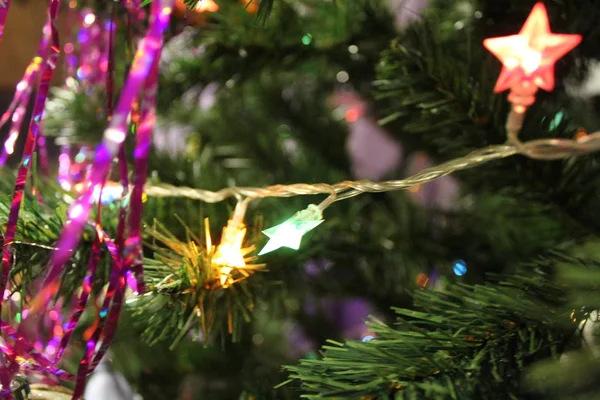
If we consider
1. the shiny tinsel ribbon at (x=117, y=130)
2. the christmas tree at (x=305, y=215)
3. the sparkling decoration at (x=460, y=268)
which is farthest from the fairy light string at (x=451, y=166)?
the sparkling decoration at (x=460, y=268)

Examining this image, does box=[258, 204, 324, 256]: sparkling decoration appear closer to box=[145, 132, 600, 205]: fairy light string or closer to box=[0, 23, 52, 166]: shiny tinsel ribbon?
box=[145, 132, 600, 205]: fairy light string

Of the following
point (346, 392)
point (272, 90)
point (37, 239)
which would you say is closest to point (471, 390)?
point (346, 392)

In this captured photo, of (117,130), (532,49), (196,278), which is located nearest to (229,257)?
(196,278)

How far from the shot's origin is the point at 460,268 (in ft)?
1.73

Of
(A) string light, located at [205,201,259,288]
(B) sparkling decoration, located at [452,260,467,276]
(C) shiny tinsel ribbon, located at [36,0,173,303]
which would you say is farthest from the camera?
(B) sparkling decoration, located at [452,260,467,276]

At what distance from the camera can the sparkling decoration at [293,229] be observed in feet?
0.99

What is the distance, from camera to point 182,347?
56 cm

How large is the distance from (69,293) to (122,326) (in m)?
0.17

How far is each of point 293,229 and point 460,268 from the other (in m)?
0.28

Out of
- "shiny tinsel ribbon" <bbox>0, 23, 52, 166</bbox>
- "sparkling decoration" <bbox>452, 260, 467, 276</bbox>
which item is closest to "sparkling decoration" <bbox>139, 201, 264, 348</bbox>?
"shiny tinsel ribbon" <bbox>0, 23, 52, 166</bbox>

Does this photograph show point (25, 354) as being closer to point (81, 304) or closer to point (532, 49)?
point (81, 304)

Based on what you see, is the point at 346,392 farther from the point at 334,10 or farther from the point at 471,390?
the point at 334,10

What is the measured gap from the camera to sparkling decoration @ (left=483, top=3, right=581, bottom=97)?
1.07ft

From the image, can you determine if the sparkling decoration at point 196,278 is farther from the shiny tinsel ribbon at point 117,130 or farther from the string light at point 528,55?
the string light at point 528,55
